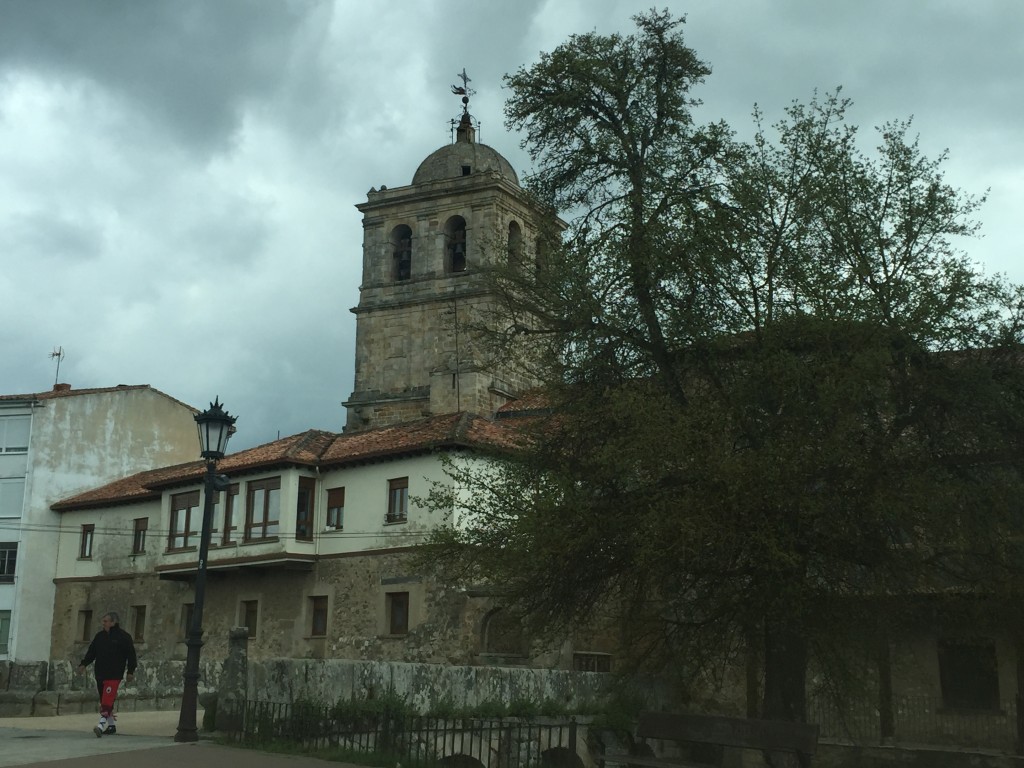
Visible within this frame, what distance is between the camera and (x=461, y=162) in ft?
185

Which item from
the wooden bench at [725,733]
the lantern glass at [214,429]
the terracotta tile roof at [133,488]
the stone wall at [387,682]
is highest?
the terracotta tile roof at [133,488]

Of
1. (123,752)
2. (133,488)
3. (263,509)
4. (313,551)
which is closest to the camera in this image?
(123,752)

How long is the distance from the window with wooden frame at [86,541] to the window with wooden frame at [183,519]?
20.4 ft

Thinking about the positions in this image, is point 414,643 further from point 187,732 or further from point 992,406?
point 992,406

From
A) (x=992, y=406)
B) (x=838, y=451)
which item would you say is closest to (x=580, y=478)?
(x=838, y=451)

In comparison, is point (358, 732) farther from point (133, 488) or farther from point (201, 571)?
point (133, 488)

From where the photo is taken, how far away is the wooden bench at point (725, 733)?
11391mm

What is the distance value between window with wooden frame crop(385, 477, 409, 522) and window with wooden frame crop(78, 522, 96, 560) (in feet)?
50.8

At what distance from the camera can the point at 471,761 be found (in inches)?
642

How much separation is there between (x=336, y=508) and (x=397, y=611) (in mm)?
3803

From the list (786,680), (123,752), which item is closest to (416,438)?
(786,680)

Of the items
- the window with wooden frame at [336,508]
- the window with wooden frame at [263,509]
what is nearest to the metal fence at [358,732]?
the window with wooden frame at [336,508]

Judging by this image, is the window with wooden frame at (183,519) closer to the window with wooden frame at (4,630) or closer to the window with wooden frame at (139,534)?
the window with wooden frame at (139,534)

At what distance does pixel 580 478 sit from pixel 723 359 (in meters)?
2.61
